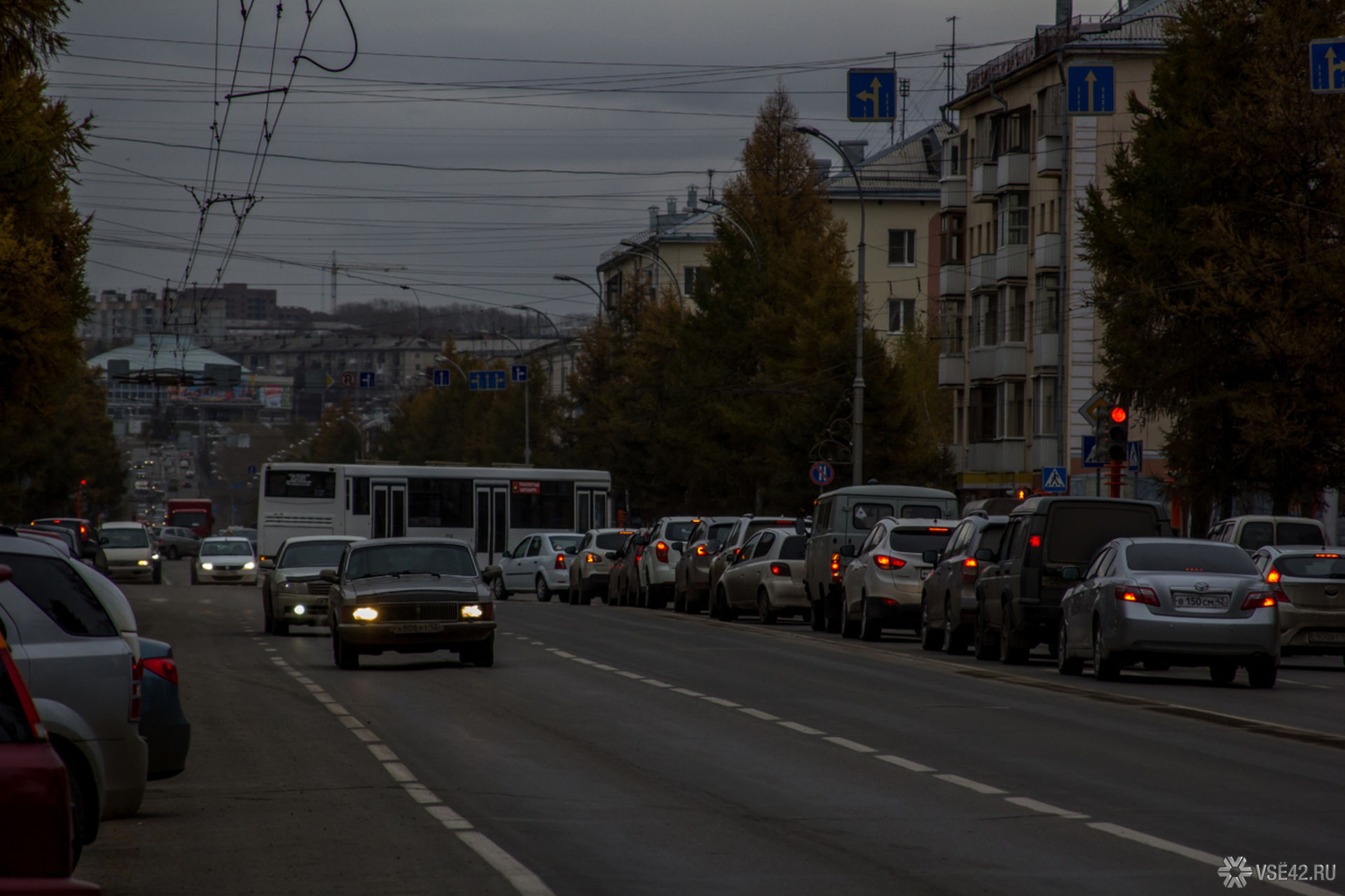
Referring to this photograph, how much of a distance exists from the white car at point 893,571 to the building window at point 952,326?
153ft

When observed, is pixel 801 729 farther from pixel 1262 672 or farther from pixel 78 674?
pixel 78 674

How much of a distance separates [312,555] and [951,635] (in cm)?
1148

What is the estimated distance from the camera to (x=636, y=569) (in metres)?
45.9

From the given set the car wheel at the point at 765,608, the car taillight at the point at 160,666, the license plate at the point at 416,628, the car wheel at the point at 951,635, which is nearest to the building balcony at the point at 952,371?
the car wheel at the point at 765,608

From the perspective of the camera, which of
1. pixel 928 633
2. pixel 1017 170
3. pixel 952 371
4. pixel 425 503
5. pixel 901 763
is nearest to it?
pixel 901 763

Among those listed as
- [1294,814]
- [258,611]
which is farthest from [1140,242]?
[1294,814]

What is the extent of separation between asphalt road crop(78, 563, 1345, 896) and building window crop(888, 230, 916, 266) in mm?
80483

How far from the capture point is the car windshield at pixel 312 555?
33.7 metres

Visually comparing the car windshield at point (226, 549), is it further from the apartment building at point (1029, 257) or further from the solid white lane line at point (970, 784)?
the solid white lane line at point (970, 784)

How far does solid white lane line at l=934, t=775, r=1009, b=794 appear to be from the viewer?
40.1 feet

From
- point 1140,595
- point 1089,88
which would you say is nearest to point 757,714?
point 1140,595

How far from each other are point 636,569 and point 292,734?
29.8m

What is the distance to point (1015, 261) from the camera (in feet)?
231

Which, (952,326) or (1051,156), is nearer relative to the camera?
(1051,156)
